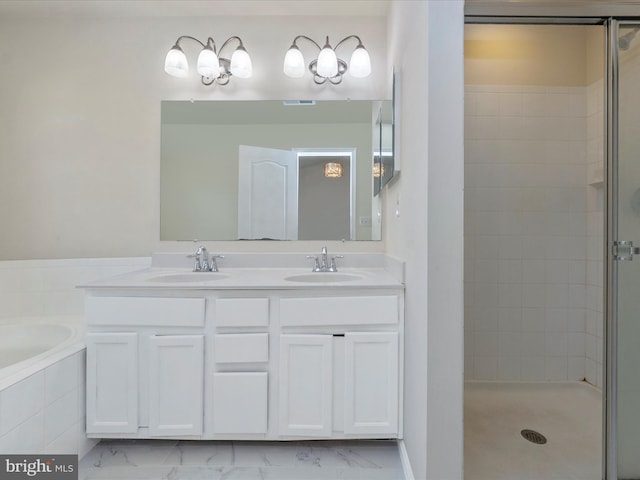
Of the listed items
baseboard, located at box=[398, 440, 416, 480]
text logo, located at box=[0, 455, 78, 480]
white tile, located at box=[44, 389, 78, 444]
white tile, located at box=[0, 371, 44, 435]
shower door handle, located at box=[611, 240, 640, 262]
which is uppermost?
shower door handle, located at box=[611, 240, 640, 262]

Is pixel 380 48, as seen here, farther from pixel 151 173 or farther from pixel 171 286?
pixel 171 286

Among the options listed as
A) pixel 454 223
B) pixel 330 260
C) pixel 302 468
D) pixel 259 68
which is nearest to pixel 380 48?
pixel 259 68

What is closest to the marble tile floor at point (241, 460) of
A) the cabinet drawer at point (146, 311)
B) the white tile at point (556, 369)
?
the cabinet drawer at point (146, 311)

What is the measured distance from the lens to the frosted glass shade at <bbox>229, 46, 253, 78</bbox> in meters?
1.97

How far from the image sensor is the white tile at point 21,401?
1121 millimetres

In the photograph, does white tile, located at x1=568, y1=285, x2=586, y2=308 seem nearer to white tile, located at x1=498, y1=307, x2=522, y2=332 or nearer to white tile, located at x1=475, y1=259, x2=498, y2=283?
white tile, located at x1=498, y1=307, x2=522, y2=332

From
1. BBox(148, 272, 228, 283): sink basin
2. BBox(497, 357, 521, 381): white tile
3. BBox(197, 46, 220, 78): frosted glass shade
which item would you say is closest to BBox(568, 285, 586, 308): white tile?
BBox(497, 357, 521, 381): white tile

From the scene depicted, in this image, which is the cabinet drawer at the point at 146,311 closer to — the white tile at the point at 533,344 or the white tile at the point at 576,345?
the white tile at the point at 533,344

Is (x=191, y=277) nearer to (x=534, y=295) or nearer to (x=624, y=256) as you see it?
(x=624, y=256)

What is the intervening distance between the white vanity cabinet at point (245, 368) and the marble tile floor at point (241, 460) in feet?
0.39

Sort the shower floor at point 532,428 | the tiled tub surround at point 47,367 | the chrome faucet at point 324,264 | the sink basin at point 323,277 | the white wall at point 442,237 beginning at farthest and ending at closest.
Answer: the chrome faucet at point 324,264 < the sink basin at point 323,277 < the shower floor at point 532,428 < the tiled tub surround at point 47,367 < the white wall at point 442,237

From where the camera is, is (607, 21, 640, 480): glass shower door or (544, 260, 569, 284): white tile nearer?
(607, 21, 640, 480): glass shower door

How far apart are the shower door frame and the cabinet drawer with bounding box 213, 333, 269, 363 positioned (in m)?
1.40

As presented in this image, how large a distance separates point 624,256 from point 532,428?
1.02 meters
